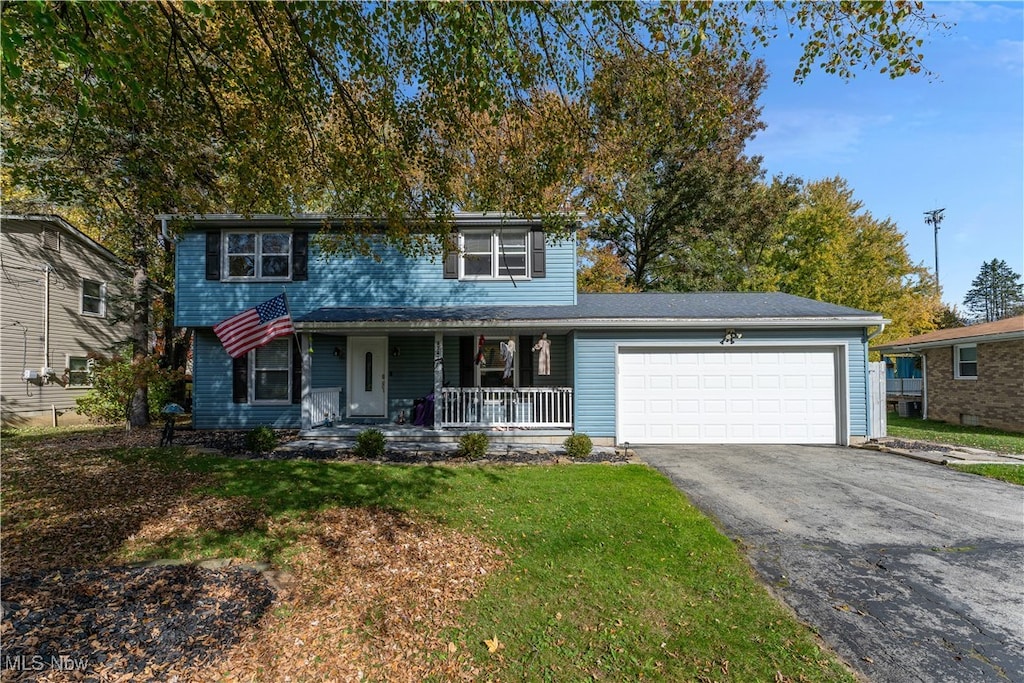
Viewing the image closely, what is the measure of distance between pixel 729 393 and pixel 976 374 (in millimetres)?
10010

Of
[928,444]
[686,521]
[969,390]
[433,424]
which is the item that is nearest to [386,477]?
[433,424]

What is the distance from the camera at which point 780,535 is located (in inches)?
207

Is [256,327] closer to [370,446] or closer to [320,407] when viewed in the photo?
[320,407]

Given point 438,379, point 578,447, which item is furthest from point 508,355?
point 578,447

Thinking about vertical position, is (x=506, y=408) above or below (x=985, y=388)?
below

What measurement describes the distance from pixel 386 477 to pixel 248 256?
830 cm

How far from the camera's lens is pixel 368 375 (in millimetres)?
12219

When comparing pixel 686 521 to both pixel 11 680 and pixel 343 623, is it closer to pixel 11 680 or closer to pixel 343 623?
pixel 343 623

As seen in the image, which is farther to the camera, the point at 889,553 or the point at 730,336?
the point at 730,336

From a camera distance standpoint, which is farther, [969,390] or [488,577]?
[969,390]

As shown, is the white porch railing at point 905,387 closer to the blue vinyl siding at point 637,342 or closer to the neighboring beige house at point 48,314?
the blue vinyl siding at point 637,342

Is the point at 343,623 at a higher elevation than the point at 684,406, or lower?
lower

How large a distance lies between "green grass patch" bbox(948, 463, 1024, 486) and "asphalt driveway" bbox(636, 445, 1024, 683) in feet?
0.94

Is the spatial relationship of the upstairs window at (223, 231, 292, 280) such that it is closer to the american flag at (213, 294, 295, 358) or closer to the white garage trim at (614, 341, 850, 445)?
the american flag at (213, 294, 295, 358)
